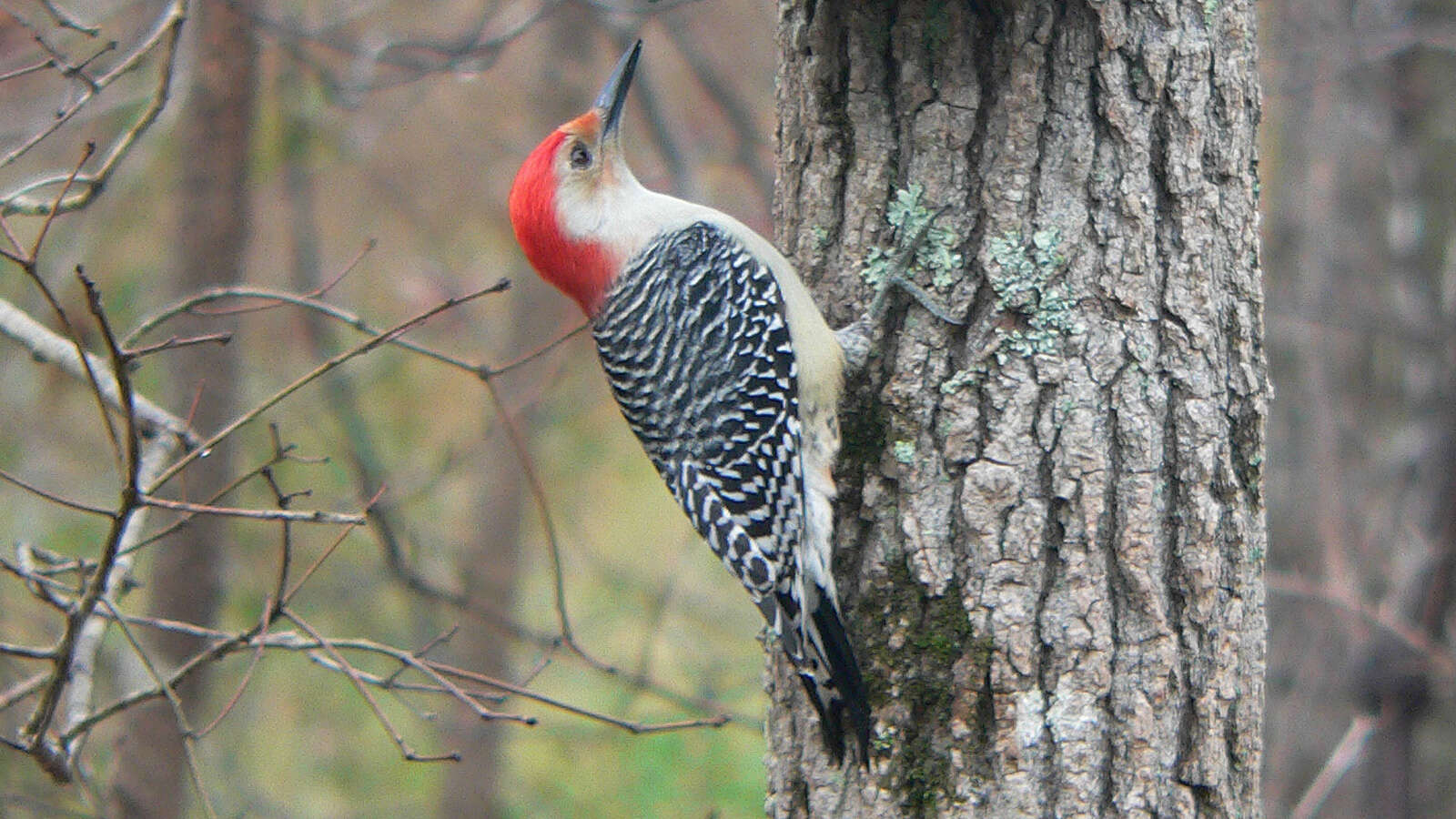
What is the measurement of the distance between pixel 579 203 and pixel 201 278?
2031 mm

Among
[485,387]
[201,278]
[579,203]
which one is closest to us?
[579,203]

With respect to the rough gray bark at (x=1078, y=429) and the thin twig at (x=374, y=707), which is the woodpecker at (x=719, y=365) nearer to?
the rough gray bark at (x=1078, y=429)

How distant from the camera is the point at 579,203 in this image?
358cm

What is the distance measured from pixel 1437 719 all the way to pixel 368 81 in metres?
5.94

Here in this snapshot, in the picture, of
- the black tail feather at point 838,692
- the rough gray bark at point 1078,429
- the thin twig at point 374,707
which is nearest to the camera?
the thin twig at point 374,707

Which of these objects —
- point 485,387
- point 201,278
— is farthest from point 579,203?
point 201,278

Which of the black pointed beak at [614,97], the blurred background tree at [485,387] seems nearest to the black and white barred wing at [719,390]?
the black pointed beak at [614,97]

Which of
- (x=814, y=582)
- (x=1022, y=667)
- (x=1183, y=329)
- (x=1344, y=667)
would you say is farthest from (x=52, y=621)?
(x=1344, y=667)

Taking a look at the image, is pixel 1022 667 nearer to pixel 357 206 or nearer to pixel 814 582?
pixel 814 582

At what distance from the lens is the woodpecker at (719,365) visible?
2.85 metres

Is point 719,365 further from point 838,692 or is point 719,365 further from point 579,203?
point 838,692

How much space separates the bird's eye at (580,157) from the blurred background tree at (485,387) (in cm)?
102

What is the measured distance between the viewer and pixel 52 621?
5938 millimetres

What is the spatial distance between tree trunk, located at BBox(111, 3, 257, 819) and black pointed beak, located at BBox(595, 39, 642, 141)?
6.21ft
